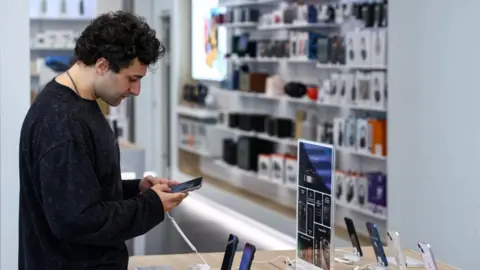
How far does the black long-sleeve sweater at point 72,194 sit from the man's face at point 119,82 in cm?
5

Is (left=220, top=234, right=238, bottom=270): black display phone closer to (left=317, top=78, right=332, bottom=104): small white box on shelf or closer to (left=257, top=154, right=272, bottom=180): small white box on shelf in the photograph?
(left=317, top=78, right=332, bottom=104): small white box on shelf

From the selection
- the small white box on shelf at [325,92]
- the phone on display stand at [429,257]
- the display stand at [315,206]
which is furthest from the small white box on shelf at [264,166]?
the phone on display stand at [429,257]

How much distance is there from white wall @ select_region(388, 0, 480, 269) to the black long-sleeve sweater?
10.8 feet

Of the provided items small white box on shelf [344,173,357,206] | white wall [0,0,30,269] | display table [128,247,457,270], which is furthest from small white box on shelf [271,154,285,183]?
display table [128,247,457,270]

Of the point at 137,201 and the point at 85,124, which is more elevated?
the point at 85,124

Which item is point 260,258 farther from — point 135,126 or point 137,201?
point 135,126

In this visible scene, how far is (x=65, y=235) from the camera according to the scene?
8.14 feet

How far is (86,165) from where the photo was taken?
8.14ft

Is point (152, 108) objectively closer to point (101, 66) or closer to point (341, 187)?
point (341, 187)

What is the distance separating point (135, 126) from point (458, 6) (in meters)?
7.86

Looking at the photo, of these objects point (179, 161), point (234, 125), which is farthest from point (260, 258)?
point (179, 161)

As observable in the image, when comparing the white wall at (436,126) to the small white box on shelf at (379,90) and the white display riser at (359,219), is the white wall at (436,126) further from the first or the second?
the white display riser at (359,219)

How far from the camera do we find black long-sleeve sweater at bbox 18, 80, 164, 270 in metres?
2.46

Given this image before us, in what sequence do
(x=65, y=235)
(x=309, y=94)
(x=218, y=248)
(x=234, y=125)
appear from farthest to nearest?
(x=234, y=125) < (x=309, y=94) < (x=218, y=248) < (x=65, y=235)
